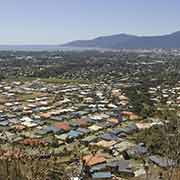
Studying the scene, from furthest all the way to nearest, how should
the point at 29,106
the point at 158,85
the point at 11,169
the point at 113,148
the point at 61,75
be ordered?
the point at 61,75
the point at 158,85
the point at 29,106
the point at 113,148
the point at 11,169

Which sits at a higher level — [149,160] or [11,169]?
[11,169]

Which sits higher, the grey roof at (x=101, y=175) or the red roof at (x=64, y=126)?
the red roof at (x=64, y=126)

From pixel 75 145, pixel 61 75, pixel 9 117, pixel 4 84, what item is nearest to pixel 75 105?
pixel 9 117

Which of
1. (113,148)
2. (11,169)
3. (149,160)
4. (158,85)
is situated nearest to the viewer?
(11,169)

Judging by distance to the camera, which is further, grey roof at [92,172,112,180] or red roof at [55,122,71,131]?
red roof at [55,122,71,131]

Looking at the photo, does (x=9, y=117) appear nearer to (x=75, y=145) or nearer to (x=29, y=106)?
(x=29, y=106)

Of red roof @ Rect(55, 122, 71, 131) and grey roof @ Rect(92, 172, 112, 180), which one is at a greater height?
red roof @ Rect(55, 122, 71, 131)

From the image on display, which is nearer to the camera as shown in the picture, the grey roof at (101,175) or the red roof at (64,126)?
the grey roof at (101,175)

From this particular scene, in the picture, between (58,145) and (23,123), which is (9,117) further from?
(58,145)

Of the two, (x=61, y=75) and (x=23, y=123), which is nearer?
(x=23, y=123)

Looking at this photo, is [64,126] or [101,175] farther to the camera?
[64,126]
